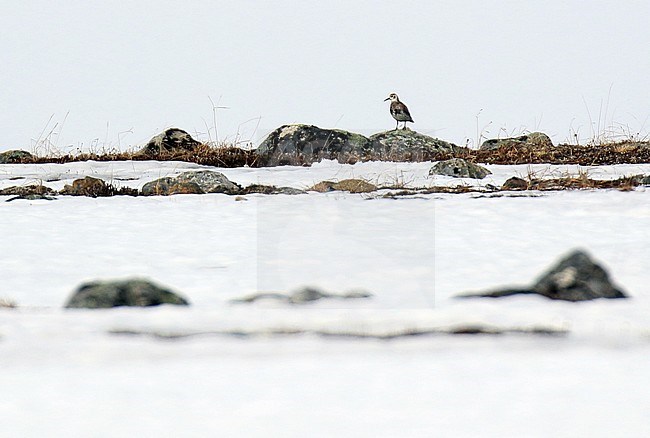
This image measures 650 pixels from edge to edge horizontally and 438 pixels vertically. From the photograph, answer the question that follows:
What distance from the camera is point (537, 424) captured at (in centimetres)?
244

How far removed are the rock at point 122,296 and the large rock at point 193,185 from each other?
193 inches

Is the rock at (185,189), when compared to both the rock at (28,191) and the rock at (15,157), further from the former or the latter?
the rock at (15,157)

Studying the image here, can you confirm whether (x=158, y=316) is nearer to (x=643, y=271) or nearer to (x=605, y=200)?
(x=643, y=271)

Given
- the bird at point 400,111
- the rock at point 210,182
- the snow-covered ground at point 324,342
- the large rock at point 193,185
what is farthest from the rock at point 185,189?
the bird at point 400,111

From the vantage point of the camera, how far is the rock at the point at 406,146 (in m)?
13.6

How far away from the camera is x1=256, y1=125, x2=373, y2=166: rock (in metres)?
13.1

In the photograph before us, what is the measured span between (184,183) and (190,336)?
575cm

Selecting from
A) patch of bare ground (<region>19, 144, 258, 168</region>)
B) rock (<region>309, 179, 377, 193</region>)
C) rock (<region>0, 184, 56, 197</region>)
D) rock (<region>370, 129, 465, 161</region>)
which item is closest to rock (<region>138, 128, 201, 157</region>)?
patch of bare ground (<region>19, 144, 258, 168</region>)

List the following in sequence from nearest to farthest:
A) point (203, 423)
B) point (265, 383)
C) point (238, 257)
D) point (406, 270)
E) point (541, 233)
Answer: point (203, 423) → point (265, 383) → point (406, 270) → point (238, 257) → point (541, 233)

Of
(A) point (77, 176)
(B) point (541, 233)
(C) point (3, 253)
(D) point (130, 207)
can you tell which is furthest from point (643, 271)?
(A) point (77, 176)

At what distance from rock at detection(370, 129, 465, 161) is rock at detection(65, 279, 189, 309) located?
974 centimetres

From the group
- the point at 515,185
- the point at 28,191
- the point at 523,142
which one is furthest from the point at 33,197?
the point at 523,142

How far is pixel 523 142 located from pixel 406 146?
3.33 m

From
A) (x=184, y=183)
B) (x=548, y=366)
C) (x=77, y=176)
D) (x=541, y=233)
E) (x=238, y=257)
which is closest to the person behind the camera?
(x=548, y=366)
